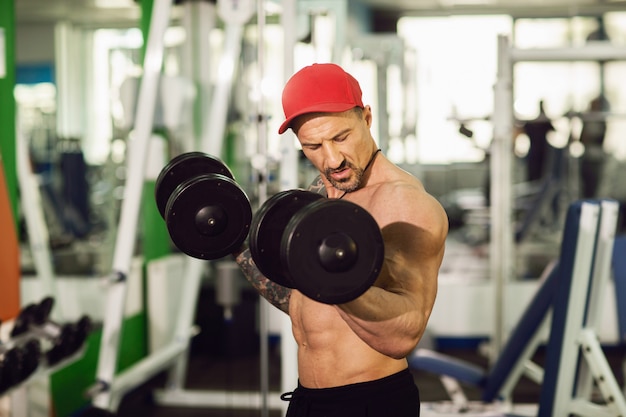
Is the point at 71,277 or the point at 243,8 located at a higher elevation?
the point at 243,8

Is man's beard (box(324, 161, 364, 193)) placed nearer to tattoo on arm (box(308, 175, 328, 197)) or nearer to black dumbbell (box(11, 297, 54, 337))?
tattoo on arm (box(308, 175, 328, 197))

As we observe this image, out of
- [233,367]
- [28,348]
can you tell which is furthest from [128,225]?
[233,367]

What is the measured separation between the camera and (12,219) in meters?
2.99

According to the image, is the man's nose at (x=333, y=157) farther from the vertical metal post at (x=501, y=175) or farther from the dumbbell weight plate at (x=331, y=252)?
the vertical metal post at (x=501, y=175)

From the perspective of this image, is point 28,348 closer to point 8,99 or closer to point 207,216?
point 8,99

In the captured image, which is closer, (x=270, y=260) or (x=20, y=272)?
(x=270, y=260)

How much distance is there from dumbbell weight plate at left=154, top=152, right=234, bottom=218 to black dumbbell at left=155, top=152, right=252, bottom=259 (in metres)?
0.19

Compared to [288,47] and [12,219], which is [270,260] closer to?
[288,47]

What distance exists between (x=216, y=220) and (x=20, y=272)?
198cm

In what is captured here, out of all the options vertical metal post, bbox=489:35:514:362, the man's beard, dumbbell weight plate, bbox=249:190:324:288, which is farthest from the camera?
vertical metal post, bbox=489:35:514:362

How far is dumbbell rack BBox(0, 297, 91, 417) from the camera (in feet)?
8.67

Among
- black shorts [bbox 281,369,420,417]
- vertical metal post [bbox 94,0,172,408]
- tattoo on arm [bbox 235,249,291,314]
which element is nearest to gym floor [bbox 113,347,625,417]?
vertical metal post [bbox 94,0,172,408]

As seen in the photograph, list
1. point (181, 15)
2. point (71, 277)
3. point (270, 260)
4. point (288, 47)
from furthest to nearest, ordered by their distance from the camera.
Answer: point (181, 15) < point (71, 277) < point (288, 47) < point (270, 260)

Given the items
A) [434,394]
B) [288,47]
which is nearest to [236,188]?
[288,47]
